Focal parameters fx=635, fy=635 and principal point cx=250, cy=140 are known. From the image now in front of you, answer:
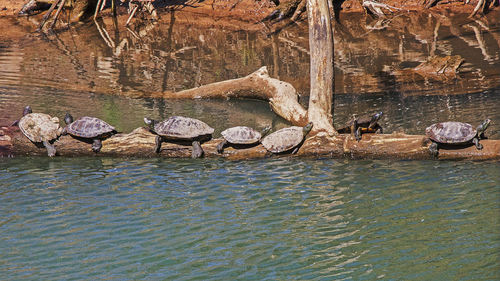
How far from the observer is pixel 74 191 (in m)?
9.65

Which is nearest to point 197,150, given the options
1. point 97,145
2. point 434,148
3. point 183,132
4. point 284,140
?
point 183,132

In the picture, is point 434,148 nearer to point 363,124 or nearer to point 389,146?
point 389,146

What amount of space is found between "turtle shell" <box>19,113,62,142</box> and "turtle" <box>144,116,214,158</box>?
176cm

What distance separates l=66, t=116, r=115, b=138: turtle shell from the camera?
10648mm

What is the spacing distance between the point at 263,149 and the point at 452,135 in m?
3.03

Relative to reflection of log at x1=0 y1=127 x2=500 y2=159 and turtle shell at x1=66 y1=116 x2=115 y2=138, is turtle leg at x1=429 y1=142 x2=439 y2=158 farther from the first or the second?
turtle shell at x1=66 y1=116 x2=115 y2=138

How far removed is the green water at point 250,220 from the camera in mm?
7078

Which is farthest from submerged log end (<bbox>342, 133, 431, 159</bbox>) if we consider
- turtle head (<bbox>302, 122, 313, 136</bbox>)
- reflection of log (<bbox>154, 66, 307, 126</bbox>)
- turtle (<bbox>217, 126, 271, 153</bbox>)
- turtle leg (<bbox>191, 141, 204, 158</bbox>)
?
reflection of log (<bbox>154, 66, 307, 126</bbox>)

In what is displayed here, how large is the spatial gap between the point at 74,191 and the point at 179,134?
1949 millimetres

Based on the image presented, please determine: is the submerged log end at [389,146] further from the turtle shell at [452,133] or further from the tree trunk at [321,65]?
the tree trunk at [321,65]

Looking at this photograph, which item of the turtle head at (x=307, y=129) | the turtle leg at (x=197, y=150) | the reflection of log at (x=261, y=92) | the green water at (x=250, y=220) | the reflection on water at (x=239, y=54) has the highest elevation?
the reflection on water at (x=239, y=54)

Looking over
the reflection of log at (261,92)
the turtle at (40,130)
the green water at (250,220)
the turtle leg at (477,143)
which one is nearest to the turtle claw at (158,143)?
the green water at (250,220)

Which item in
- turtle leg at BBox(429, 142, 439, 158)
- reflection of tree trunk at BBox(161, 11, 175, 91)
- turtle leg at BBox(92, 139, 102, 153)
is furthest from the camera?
reflection of tree trunk at BBox(161, 11, 175, 91)

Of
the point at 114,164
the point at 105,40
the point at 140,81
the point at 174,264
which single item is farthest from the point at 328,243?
the point at 105,40
